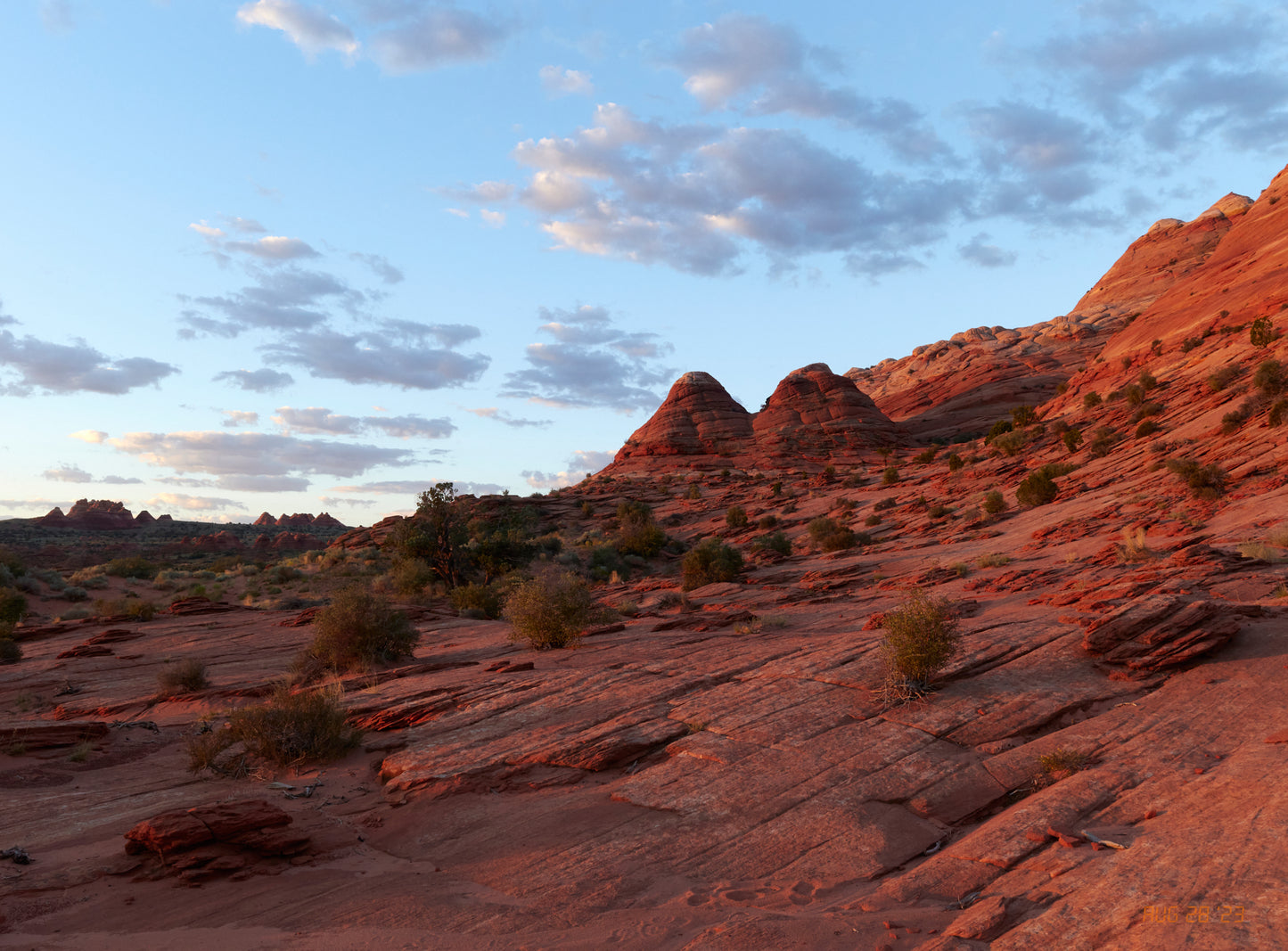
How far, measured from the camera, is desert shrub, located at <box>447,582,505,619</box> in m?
25.5

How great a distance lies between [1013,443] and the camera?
40.3 metres

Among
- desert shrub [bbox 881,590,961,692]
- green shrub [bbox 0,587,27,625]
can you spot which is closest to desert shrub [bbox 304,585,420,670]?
desert shrub [bbox 881,590,961,692]

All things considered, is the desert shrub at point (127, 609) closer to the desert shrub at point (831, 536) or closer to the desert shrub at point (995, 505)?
the desert shrub at point (831, 536)

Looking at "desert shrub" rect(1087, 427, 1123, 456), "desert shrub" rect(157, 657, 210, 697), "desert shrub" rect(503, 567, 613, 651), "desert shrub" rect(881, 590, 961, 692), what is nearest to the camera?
"desert shrub" rect(881, 590, 961, 692)

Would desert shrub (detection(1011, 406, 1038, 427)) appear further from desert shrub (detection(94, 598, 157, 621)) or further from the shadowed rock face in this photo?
desert shrub (detection(94, 598, 157, 621))

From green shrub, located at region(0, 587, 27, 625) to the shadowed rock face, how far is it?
163ft

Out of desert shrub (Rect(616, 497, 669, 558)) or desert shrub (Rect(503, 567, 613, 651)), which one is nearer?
desert shrub (Rect(503, 567, 613, 651))

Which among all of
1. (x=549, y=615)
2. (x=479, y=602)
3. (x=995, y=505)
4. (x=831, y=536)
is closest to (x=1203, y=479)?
(x=995, y=505)

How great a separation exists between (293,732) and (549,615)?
23.5ft

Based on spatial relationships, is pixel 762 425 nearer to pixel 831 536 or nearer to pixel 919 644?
pixel 831 536

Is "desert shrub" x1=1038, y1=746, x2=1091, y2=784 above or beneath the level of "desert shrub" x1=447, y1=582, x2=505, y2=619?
beneath

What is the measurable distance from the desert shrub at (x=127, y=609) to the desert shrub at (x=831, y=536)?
26.2 metres

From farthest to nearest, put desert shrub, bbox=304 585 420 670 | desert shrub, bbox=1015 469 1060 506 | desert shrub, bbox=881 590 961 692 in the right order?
desert shrub, bbox=1015 469 1060 506 → desert shrub, bbox=304 585 420 670 → desert shrub, bbox=881 590 961 692
